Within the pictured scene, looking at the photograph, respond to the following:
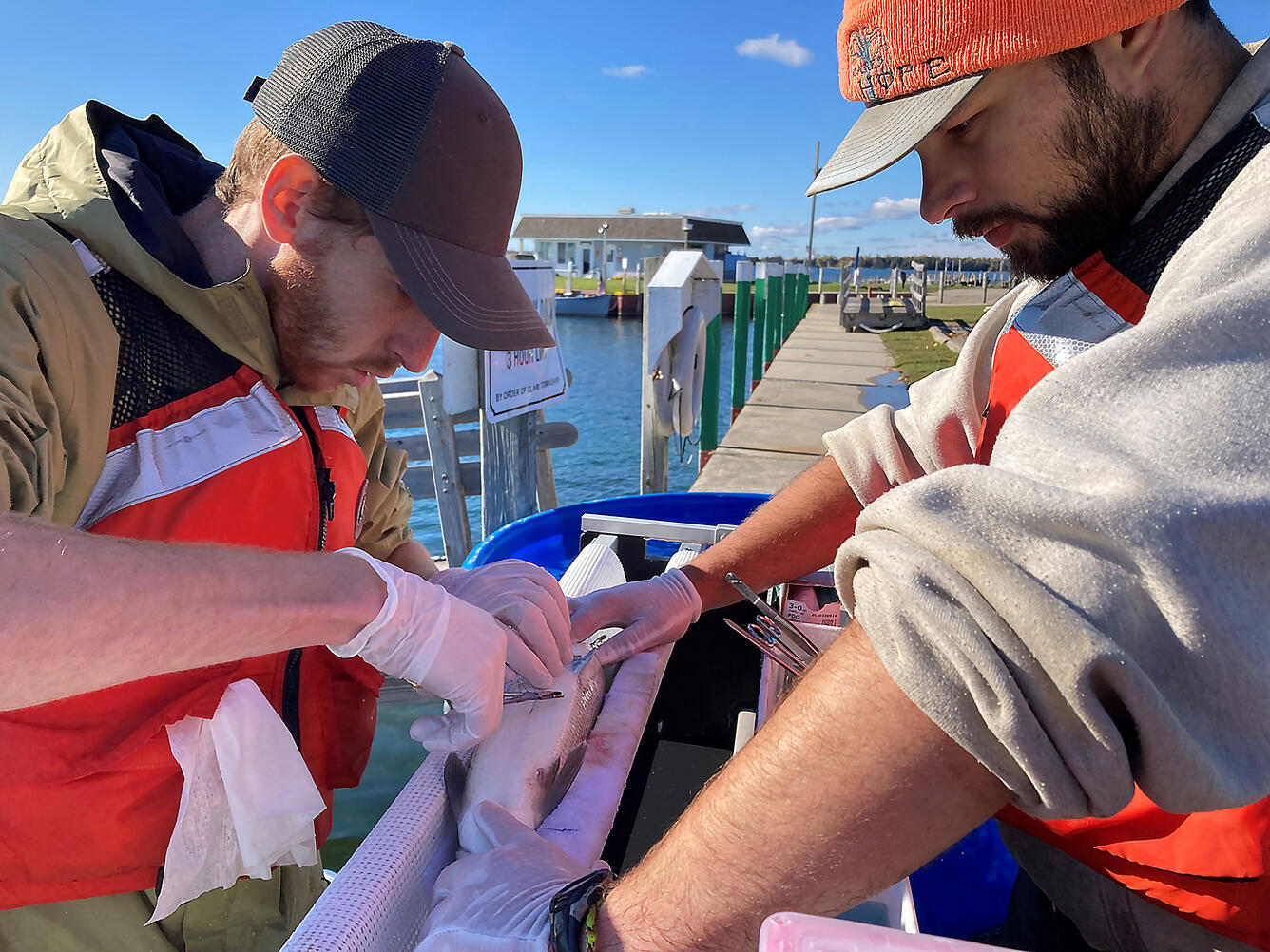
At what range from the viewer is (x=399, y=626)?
142 centimetres

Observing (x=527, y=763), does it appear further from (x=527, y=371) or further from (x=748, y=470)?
(x=748, y=470)

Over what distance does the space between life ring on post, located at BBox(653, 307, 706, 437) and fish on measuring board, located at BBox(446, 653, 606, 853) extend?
14.2 ft

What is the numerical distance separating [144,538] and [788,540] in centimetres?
144

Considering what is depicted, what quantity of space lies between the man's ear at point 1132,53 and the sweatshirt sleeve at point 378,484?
164 cm

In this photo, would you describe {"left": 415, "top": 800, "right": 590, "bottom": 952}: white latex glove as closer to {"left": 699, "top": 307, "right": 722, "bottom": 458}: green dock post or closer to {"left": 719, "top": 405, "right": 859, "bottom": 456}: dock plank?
{"left": 719, "top": 405, "right": 859, "bottom": 456}: dock plank

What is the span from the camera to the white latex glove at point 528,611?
62.8 inches

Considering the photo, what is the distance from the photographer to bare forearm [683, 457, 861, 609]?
201cm

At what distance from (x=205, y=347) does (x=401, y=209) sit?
0.44 m

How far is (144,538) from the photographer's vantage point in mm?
1350

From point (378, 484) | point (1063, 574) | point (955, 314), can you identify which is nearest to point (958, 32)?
point (1063, 574)

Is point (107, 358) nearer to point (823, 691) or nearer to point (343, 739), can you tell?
point (343, 739)

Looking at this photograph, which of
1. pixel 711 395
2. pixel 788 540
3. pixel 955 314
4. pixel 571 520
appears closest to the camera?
pixel 788 540

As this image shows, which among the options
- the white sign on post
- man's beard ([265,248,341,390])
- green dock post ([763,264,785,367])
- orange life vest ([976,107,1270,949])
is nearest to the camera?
orange life vest ([976,107,1270,949])

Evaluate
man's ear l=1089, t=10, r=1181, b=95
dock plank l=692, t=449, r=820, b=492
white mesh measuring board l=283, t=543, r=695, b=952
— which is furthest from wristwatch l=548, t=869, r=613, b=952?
dock plank l=692, t=449, r=820, b=492
